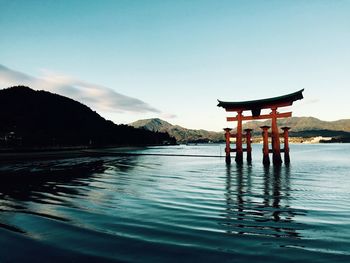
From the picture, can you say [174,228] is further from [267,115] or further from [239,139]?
[239,139]

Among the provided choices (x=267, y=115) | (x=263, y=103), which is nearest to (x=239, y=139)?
(x=267, y=115)

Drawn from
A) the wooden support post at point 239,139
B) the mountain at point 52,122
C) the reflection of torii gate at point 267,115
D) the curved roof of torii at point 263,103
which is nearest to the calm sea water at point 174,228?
the curved roof of torii at point 263,103

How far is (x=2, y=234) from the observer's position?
508cm

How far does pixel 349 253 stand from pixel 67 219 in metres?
5.87

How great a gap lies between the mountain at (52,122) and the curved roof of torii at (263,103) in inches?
2266

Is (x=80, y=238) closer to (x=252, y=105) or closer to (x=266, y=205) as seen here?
(x=266, y=205)

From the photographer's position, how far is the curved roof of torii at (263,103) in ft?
70.4

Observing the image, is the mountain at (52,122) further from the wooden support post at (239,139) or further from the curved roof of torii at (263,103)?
the curved roof of torii at (263,103)

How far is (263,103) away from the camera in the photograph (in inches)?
926

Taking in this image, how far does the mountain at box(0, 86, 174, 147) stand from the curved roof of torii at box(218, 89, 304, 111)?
57.6 meters

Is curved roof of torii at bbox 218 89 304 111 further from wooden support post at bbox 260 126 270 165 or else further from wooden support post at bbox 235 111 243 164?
wooden support post at bbox 260 126 270 165

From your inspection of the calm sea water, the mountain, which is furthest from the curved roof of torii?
the mountain

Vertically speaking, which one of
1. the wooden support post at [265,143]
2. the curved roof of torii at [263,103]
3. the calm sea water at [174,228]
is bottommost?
the calm sea water at [174,228]

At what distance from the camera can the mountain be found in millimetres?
79213
